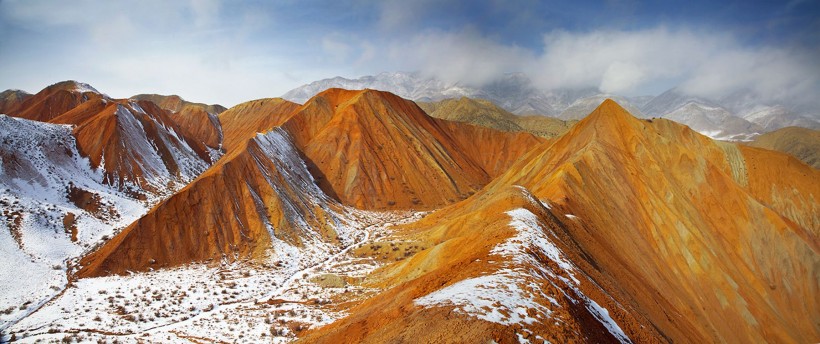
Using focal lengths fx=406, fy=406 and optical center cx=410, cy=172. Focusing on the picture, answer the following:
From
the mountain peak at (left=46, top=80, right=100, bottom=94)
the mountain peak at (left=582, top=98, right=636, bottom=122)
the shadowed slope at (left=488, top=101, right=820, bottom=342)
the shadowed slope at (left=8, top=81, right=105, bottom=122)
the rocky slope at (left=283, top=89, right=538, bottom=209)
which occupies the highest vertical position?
the mountain peak at (left=46, top=80, right=100, bottom=94)

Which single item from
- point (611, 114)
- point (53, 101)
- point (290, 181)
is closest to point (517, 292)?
point (611, 114)

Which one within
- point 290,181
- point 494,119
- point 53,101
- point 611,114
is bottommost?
point 611,114

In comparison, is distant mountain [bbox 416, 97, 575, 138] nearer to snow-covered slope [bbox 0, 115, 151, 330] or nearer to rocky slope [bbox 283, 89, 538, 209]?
rocky slope [bbox 283, 89, 538, 209]

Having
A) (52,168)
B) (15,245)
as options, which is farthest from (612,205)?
(52,168)

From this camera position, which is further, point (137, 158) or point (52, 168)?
point (137, 158)

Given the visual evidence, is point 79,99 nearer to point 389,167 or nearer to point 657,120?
point 389,167

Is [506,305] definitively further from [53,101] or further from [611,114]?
[53,101]

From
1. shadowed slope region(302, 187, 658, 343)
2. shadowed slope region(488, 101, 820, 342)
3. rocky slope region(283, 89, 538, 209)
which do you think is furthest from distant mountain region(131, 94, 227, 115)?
shadowed slope region(302, 187, 658, 343)
